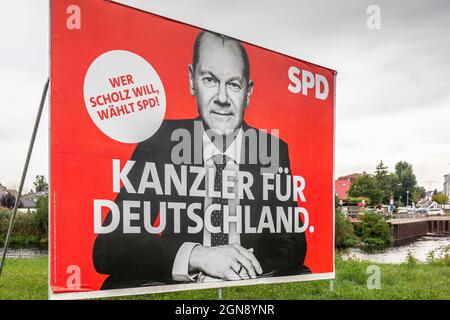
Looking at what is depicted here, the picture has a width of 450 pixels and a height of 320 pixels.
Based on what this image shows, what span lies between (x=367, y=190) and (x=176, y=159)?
61.6m

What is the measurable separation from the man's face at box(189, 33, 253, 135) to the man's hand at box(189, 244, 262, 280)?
167 centimetres

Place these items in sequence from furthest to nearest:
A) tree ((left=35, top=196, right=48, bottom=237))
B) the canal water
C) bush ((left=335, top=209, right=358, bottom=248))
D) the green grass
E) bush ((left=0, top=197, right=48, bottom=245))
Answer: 1. bush ((left=335, top=209, right=358, bottom=248))
2. tree ((left=35, top=196, right=48, bottom=237))
3. bush ((left=0, top=197, right=48, bottom=245))
4. the canal water
5. the green grass

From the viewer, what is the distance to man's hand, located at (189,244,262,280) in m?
6.73

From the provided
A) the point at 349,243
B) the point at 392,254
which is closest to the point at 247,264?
the point at 392,254

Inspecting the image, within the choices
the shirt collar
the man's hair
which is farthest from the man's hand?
the man's hair

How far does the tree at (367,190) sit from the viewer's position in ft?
213

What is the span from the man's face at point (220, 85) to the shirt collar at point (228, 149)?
17 cm

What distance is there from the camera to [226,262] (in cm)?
702

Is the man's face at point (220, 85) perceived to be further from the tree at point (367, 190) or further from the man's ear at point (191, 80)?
the tree at point (367, 190)

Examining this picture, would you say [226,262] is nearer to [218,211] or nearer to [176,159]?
[218,211]

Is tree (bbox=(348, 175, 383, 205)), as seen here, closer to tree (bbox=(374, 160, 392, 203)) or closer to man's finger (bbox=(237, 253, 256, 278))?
tree (bbox=(374, 160, 392, 203))

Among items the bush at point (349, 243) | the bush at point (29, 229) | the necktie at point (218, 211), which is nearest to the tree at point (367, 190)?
the bush at point (349, 243)

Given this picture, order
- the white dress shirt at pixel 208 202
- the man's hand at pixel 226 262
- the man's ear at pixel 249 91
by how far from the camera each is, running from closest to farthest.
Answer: the white dress shirt at pixel 208 202 → the man's hand at pixel 226 262 → the man's ear at pixel 249 91

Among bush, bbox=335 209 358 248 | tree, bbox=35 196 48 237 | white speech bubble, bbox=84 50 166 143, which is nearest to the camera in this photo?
white speech bubble, bbox=84 50 166 143
